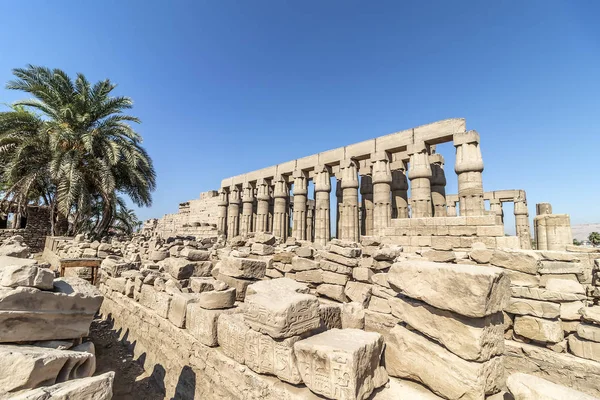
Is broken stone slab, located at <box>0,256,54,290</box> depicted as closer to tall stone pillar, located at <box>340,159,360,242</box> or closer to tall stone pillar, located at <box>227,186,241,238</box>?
tall stone pillar, located at <box>340,159,360,242</box>

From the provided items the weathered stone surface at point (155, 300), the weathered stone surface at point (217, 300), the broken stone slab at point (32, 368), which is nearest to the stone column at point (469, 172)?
the weathered stone surface at point (217, 300)

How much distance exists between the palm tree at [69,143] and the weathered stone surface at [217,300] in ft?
42.2

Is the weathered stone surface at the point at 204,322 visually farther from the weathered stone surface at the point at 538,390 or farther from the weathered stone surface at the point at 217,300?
the weathered stone surface at the point at 538,390

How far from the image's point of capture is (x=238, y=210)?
2122cm

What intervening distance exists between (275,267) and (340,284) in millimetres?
1727

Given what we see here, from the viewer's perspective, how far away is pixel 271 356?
9.25 feet

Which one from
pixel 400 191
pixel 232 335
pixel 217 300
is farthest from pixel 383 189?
pixel 232 335

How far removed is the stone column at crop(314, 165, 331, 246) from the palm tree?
1000 cm

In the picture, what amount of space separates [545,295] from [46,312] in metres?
5.78

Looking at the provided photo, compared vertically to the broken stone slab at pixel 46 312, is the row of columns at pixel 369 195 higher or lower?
higher

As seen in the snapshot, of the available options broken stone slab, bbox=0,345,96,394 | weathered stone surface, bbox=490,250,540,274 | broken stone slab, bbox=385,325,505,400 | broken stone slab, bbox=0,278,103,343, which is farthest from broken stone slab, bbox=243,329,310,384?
weathered stone surface, bbox=490,250,540,274

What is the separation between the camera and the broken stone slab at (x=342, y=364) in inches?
88.7

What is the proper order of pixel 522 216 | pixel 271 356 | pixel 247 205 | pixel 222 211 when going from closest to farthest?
pixel 271 356
pixel 522 216
pixel 247 205
pixel 222 211

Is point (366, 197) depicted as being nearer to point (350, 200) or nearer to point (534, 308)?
point (350, 200)
